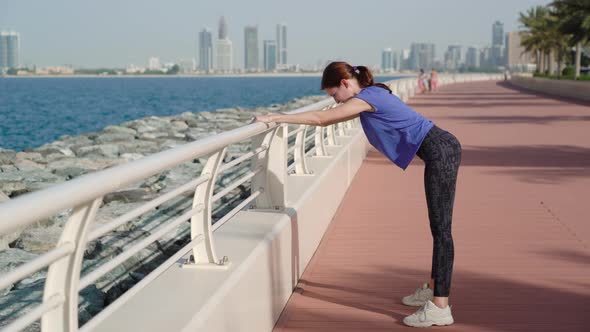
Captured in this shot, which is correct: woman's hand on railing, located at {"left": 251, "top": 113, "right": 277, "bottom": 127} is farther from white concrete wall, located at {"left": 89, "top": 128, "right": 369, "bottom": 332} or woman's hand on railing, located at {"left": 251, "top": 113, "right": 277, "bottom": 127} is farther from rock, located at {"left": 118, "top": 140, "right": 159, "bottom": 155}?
rock, located at {"left": 118, "top": 140, "right": 159, "bottom": 155}

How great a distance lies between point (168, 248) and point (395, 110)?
4.26 m

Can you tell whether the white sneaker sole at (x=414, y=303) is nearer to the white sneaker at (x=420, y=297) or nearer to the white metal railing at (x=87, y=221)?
the white sneaker at (x=420, y=297)

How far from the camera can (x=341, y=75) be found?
5.12 meters

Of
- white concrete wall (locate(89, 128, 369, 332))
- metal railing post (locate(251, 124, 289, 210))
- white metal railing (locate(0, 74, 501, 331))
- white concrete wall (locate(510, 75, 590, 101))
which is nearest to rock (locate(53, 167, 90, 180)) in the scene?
white concrete wall (locate(89, 128, 369, 332))

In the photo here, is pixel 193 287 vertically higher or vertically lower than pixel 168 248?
higher

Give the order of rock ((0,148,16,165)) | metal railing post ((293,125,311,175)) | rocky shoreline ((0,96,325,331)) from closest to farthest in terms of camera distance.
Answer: rocky shoreline ((0,96,325,331)) < metal railing post ((293,125,311,175)) < rock ((0,148,16,165))

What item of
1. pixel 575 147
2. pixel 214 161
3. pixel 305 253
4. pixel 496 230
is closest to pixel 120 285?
pixel 305 253

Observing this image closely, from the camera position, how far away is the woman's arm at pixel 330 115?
16.5 feet

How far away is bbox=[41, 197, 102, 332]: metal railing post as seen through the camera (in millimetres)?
2895

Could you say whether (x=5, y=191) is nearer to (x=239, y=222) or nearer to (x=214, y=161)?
(x=239, y=222)

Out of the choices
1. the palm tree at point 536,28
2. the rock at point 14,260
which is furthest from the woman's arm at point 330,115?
the palm tree at point 536,28

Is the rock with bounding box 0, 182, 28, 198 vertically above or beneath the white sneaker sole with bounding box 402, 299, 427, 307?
beneath

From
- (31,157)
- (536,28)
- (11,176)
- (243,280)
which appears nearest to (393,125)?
(243,280)

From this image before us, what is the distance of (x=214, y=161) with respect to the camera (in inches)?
187
